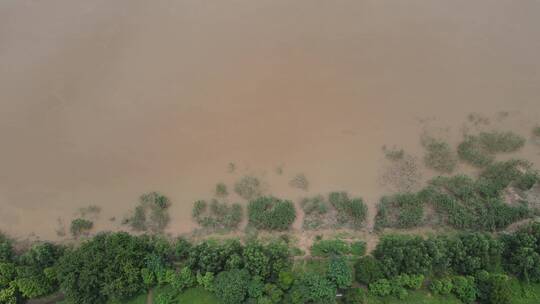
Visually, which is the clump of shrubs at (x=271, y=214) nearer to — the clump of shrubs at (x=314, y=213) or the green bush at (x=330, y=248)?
the clump of shrubs at (x=314, y=213)

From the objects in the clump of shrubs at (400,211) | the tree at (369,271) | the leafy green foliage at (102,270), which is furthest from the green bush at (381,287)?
the leafy green foliage at (102,270)

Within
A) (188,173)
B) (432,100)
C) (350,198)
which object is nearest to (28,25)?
(188,173)

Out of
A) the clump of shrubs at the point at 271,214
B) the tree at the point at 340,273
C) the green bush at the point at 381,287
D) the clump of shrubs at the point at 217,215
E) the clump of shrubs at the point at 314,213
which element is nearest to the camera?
the tree at the point at 340,273

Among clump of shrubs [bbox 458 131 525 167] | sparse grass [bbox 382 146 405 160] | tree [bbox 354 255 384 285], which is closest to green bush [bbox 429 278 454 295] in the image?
tree [bbox 354 255 384 285]

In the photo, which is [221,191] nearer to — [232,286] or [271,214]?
[271,214]

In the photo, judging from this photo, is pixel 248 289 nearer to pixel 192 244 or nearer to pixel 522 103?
pixel 192 244
